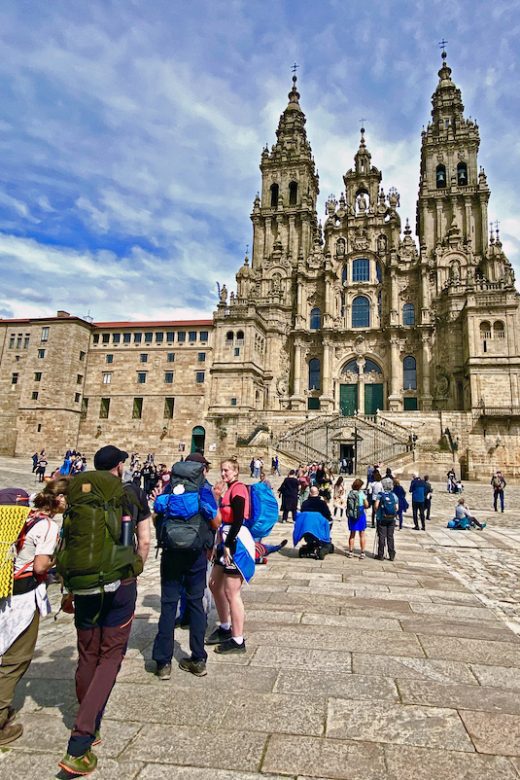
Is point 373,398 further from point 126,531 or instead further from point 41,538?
point 41,538

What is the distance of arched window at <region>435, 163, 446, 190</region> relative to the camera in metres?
46.7

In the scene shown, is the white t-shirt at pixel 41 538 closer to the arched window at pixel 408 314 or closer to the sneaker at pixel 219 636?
the sneaker at pixel 219 636

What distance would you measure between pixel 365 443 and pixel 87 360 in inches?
1123

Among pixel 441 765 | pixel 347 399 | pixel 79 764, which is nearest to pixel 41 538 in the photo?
pixel 79 764

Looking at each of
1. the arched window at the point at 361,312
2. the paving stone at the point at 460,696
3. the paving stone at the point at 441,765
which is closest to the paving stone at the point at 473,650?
the paving stone at the point at 460,696

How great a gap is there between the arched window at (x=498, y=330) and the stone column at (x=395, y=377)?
909 centimetres

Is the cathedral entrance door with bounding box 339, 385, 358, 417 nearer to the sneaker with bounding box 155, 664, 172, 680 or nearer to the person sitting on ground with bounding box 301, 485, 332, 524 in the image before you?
the person sitting on ground with bounding box 301, 485, 332, 524

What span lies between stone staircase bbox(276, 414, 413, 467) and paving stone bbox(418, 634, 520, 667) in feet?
85.7

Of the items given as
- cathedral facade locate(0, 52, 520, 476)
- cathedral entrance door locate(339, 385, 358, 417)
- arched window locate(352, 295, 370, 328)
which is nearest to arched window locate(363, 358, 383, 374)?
cathedral facade locate(0, 52, 520, 476)

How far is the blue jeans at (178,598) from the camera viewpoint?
4.04 metres

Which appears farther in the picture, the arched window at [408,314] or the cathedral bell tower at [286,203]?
the cathedral bell tower at [286,203]

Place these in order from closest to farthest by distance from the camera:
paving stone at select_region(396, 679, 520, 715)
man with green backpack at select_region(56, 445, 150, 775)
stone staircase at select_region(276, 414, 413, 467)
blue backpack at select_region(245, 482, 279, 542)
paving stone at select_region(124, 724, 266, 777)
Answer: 1. paving stone at select_region(124, 724, 266, 777)
2. man with green backpack at select_region(56, 445, 150, 775)
3. paving stone at select_region(396, 679, 520, 715)
4. blue backpack at select_region(245, 482, 279, 542)
5. stone staircase at select_region(276, 414, 413, 467)

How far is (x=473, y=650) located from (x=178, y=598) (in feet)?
10.4

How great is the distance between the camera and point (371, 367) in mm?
45062
